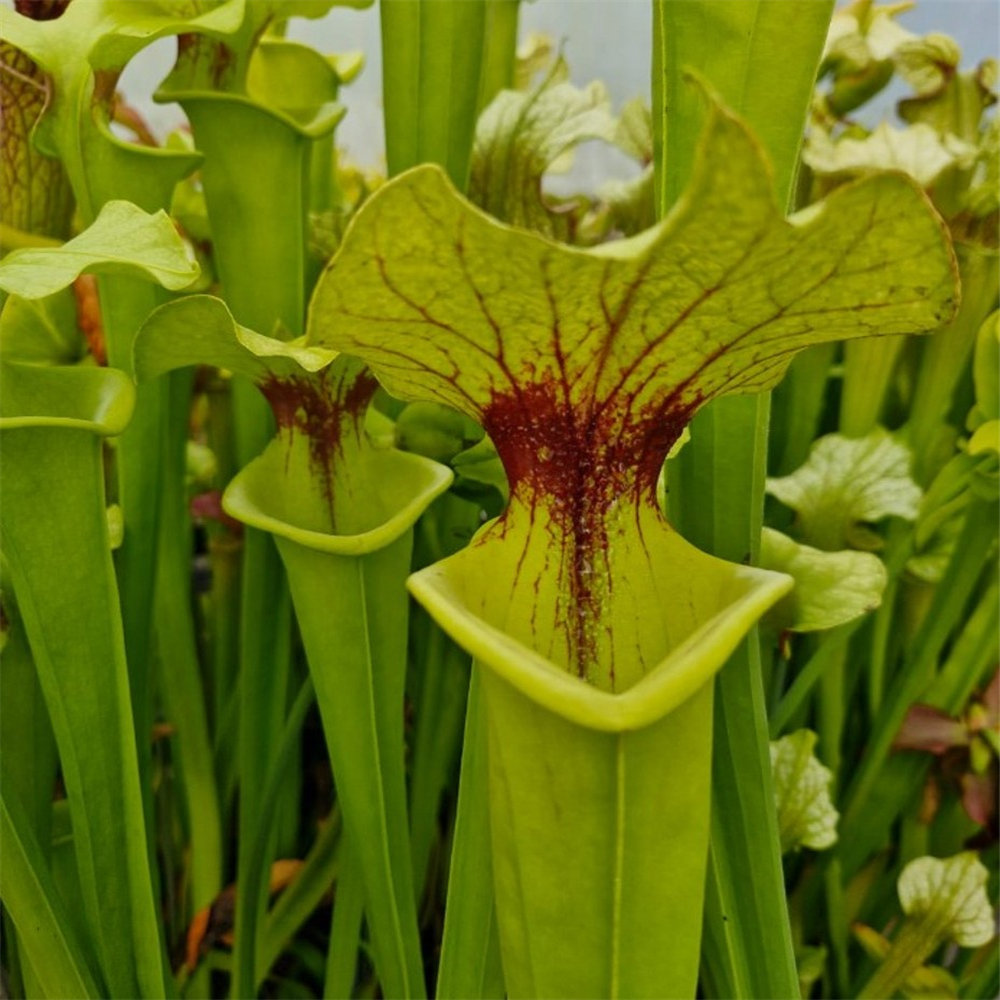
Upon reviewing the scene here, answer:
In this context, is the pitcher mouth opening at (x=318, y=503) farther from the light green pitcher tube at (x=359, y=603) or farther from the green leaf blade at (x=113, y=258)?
the green leaf blade at (x=113, y=258)

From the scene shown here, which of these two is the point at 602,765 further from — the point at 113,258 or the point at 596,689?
the point at 113,258

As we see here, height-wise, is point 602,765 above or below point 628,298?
below

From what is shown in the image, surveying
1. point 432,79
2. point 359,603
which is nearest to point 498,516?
point 359,603

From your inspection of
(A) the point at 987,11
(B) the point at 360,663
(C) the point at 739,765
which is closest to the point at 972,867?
(C) the point at 739,765

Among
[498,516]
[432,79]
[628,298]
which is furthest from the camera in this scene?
[432,79]

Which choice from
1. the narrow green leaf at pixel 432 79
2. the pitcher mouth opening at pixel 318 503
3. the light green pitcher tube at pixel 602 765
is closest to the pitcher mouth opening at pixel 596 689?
the light green pitcher tube at pixel 602 765

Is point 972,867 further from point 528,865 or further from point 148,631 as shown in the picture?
point 148,631

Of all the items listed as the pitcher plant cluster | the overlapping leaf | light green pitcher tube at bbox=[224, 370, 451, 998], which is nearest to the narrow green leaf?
the pitcher plant cluster

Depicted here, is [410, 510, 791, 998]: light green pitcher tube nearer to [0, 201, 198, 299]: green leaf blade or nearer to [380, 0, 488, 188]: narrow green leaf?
[0, 201, 198, 299]: green leaf blade
